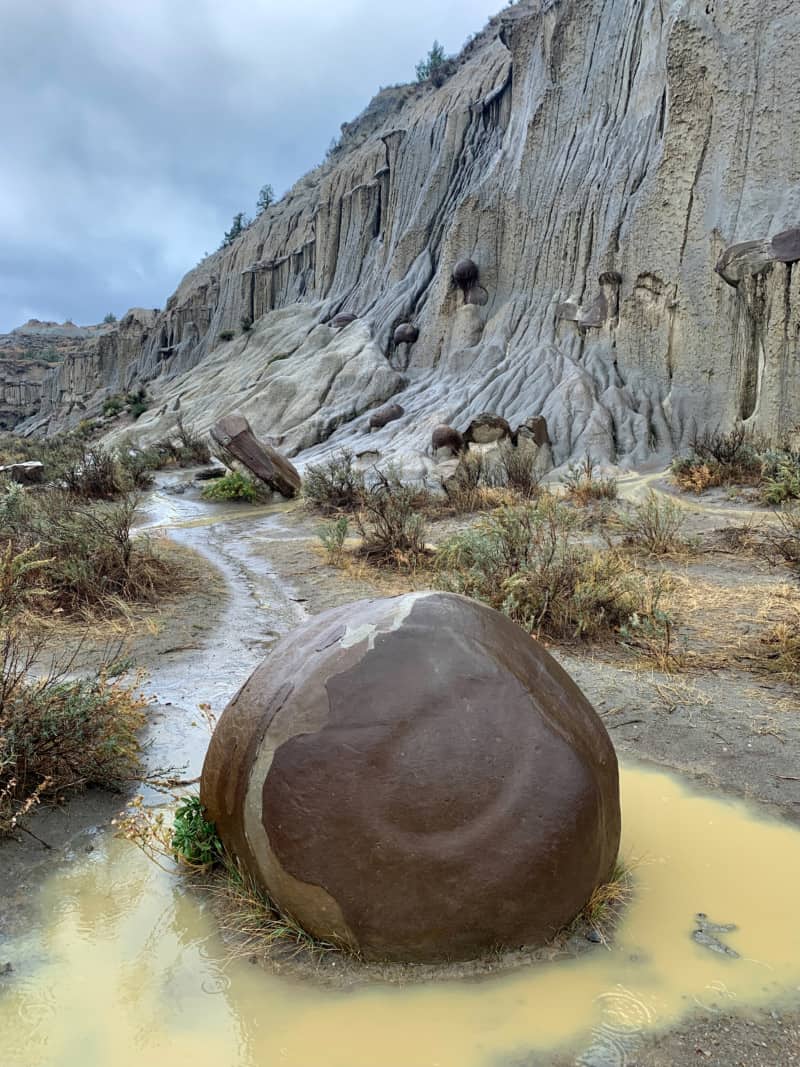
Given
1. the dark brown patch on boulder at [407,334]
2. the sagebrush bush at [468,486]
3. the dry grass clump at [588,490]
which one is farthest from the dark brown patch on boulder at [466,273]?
the dry grass clump at [588,490]

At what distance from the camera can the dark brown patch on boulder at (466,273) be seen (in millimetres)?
18438

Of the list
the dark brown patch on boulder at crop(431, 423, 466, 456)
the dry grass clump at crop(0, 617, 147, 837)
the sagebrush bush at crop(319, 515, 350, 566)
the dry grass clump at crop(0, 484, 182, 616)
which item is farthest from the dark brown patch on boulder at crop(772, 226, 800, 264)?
the dry grass clump at crop(0, 617, 147, 837)

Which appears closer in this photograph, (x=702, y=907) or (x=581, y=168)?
(x=702, y=907)

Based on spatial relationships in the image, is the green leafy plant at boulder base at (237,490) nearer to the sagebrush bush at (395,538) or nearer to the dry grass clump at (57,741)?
the sagebrush bush at (395,538)

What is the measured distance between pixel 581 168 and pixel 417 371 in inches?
260

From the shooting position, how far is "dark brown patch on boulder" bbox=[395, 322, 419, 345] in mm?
20969

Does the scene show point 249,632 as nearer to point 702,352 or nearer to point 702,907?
point 702,907

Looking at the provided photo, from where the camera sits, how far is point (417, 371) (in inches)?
800

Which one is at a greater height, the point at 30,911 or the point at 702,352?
the point at 702,352

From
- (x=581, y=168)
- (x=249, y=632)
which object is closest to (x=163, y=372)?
(x=581, y=168)

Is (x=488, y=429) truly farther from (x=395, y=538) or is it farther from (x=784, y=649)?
(x=784, y=649)

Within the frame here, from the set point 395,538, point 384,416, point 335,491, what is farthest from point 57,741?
point 384,416

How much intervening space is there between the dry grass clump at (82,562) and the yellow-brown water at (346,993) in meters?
3.28

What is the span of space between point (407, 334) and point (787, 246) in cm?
1243
